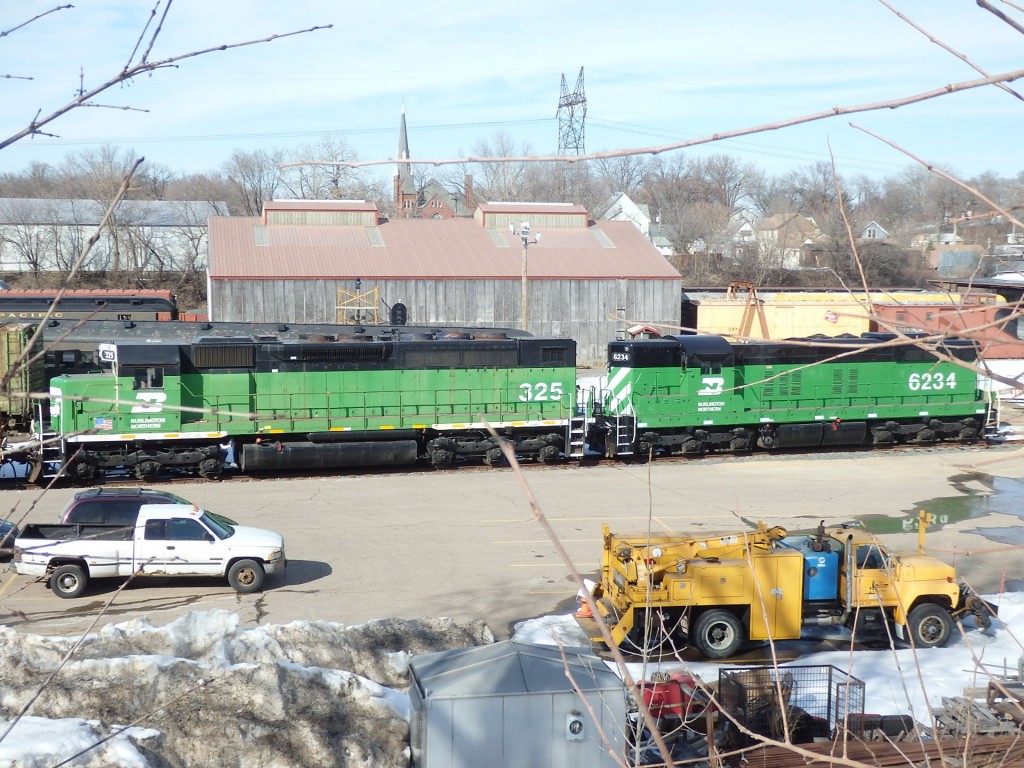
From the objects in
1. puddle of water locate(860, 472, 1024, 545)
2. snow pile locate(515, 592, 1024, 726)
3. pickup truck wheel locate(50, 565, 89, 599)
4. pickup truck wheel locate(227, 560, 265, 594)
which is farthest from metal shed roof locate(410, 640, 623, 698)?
puddle of water locate(860, 472, 1024, 545)

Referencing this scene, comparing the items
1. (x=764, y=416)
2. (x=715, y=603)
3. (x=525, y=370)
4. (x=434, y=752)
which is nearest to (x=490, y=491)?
(x=525, y=370)

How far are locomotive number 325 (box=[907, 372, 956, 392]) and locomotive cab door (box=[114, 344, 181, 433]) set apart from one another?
19.9 meters

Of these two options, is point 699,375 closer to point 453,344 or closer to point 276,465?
point 453,344

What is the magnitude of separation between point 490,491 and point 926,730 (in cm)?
1348

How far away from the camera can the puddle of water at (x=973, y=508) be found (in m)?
17.5

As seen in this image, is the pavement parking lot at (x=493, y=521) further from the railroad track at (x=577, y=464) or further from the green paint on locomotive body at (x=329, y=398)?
the green paint on locomotive body at (x=329, y=398)

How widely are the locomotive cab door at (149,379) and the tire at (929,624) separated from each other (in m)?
15.6

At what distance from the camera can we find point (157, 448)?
21.0 meters

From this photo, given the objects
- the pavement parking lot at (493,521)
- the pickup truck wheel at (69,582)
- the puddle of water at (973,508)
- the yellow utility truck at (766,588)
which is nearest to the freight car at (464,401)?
the pavement parking lot at (493,521)

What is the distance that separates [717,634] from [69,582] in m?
9.40

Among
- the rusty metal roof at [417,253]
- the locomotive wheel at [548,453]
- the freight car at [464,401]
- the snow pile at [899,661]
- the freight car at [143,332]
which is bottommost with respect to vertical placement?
the snow pile at [899,661]

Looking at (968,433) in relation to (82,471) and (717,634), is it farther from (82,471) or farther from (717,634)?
(82,471)

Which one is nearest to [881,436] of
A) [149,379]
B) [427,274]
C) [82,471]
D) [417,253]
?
[149,379]

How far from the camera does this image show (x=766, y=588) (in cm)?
1131
